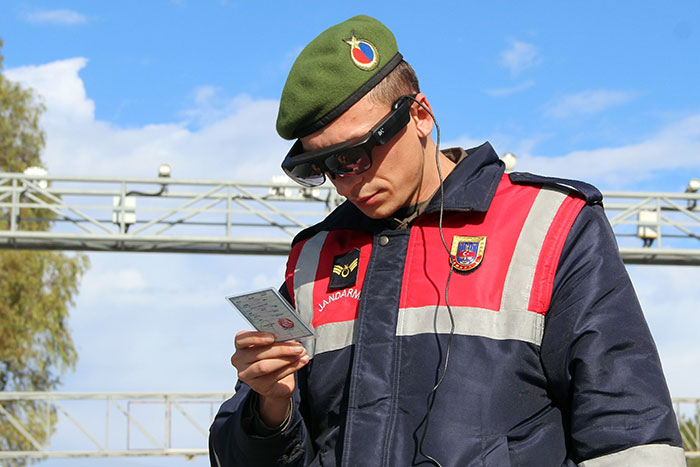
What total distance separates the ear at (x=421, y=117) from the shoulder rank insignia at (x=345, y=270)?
17.5 inches

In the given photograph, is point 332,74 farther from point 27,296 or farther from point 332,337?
point 27,296

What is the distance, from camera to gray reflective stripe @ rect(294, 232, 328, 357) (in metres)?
3.09

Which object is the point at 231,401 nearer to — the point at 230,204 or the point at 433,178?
the point at 433,178

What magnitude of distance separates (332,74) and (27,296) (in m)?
20.7

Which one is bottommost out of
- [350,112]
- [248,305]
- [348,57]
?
[248,305]

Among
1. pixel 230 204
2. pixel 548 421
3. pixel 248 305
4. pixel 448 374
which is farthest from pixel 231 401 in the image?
pixel 230 204

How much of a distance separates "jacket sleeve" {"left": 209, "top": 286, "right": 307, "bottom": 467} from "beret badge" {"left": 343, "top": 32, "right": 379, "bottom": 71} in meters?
1.08

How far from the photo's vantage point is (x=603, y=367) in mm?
2449

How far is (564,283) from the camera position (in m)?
2.61

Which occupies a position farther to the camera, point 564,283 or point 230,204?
point 230,204

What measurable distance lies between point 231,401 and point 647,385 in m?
1.43

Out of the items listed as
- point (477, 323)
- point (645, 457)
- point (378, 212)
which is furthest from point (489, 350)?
point (378, 212)

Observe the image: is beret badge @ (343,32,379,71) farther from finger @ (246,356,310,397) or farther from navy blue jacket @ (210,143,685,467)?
finger @ (246,356,310,397)

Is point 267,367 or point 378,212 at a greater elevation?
point 378,212
